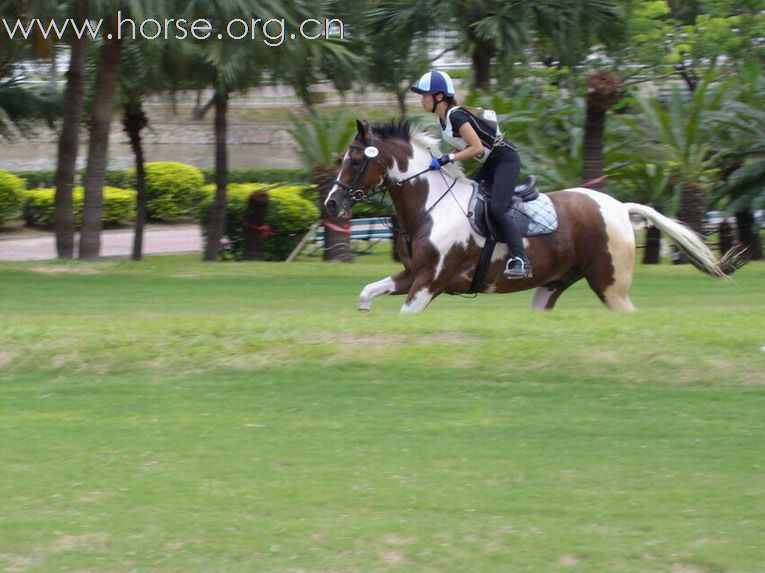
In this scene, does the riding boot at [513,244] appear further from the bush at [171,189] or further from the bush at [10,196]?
the bush at [10,196]

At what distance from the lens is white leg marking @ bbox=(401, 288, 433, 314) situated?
1112cm

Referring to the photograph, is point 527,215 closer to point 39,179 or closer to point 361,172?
point 361,172

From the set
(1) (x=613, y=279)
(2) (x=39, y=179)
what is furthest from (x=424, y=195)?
(2) (x=39, y=179)

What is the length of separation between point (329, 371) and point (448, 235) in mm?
2736

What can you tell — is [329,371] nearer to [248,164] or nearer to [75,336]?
[75,336]

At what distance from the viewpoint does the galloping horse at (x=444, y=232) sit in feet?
36.9

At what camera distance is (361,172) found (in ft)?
37.1

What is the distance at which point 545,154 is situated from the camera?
74.1 feet

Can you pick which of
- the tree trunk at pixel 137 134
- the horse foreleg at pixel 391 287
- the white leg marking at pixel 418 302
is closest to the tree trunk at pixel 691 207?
the tree trunk at pixel 137 134

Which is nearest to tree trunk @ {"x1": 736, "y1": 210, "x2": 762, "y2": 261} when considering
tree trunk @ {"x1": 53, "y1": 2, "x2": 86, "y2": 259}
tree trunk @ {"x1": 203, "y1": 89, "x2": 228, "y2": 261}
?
tree trunk @ {"x1": 203, "y1": 89, "x2": 228, "y2": 261}

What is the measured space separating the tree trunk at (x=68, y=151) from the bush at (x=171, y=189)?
45.4 ft

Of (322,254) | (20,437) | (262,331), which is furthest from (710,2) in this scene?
(20,437)

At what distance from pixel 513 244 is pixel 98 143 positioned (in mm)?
11073

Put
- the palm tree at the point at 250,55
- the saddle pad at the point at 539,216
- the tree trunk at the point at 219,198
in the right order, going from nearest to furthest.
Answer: the saddle pad at the point at 539,216 < the palm tree at the point at 250,55 < the tree trunk at the point at 219,198
